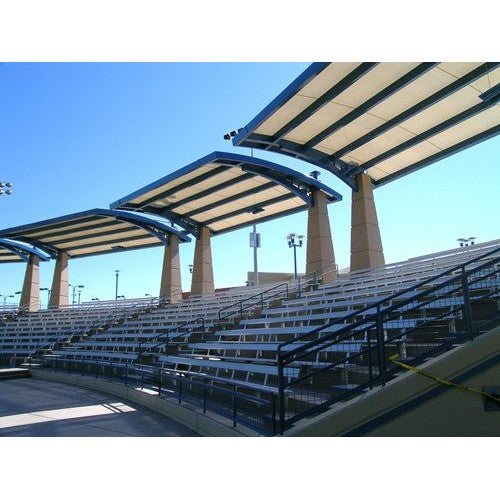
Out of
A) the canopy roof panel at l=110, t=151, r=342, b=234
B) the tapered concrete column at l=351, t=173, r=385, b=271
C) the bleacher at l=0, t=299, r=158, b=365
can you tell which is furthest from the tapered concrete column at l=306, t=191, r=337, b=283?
the bleacher at l=0, t=299, r=158, b=365

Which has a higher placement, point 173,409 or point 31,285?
point 31,285

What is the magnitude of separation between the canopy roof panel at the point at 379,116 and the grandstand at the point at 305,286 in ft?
0.16

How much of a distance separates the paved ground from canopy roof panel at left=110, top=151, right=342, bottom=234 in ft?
28.5

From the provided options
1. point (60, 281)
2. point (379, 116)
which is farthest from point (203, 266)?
point (60, 281)

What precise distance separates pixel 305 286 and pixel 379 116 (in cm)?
603

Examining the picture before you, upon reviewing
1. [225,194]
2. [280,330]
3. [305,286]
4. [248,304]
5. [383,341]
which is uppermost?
[225,194]

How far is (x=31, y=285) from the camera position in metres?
29.2

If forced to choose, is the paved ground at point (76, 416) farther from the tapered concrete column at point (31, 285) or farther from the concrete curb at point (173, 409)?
the tapered concrete column at point (31, 285)

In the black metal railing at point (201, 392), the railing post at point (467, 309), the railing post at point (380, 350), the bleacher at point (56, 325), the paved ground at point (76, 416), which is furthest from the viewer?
the bleacher at point (56, 325)

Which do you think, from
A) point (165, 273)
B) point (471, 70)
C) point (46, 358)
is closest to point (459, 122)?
point (471, 70)

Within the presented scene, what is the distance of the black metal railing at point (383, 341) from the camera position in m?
5.26

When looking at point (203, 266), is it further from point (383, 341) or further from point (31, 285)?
point (383, 341)

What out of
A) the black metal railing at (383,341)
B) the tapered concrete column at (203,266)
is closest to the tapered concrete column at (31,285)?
the tapered concrete column at (203,266)

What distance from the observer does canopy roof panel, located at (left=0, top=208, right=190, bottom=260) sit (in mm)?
21938
